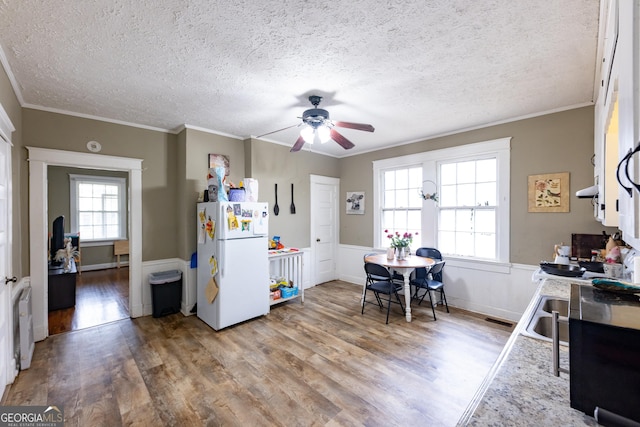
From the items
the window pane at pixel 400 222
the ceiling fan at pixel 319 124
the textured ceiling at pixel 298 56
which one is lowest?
the window pane at pixel 400 222

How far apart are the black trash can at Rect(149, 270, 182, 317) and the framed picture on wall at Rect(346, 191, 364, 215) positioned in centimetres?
307

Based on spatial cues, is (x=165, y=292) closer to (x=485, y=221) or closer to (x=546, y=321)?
(x=546, y=321)

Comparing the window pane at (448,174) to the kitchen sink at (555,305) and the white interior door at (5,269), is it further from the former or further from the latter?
the white interior door at (5,269)

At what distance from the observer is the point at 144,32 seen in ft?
5.68

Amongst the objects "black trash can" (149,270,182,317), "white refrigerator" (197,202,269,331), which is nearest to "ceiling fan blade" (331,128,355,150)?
"white refrigerator" (197,202,269,331)

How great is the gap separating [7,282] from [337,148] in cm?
422

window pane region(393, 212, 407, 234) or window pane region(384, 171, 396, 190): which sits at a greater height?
window pane region(384, 171, 396, 190)

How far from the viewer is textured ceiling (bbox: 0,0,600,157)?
61.2 inches

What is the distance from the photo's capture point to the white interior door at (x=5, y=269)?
2.01m

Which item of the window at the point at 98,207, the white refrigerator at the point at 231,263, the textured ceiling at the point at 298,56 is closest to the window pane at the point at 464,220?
the textured ceiling at the point at 298,56

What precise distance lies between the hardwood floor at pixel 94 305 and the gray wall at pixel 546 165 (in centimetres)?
518

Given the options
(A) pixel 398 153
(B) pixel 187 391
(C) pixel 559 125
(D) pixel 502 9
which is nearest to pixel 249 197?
(B) pixel 187 391

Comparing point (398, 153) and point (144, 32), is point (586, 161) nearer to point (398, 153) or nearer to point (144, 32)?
point (398, 153)

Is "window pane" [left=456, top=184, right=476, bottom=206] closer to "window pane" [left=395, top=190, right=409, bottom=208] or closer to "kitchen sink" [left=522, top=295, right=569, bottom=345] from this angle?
"window pane" [left=395, top=190, right=409, bottom=208]
